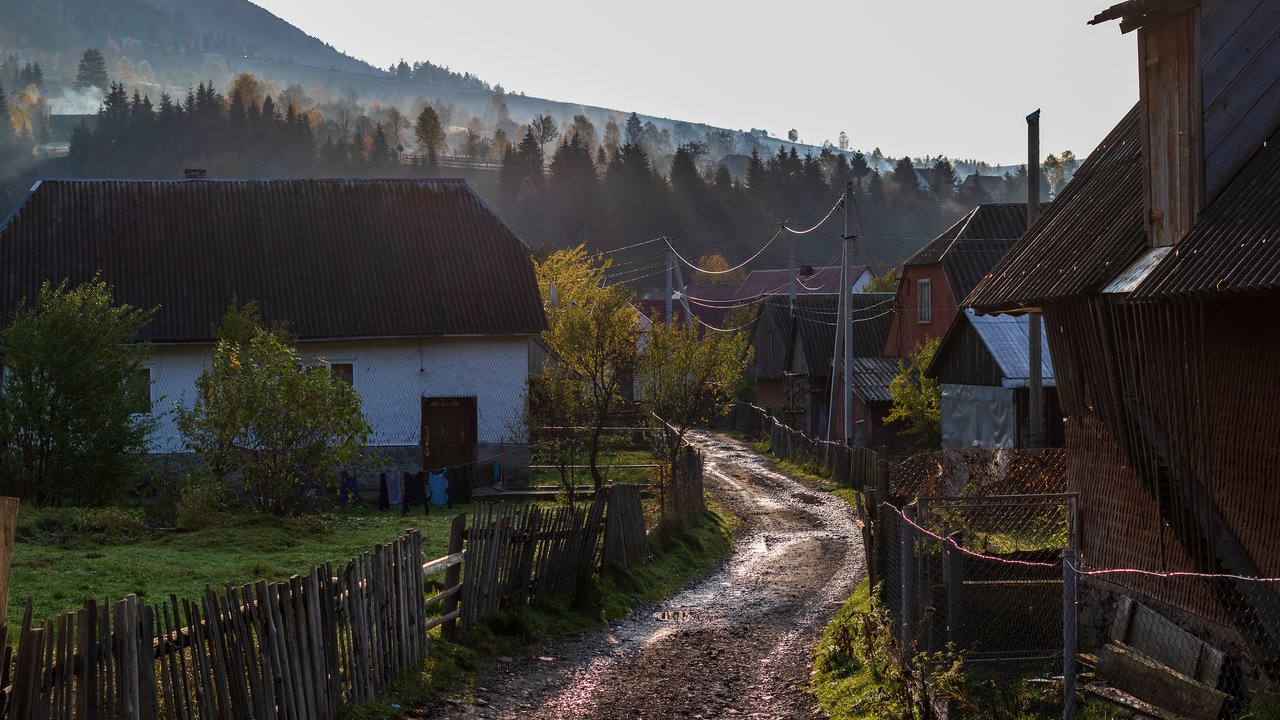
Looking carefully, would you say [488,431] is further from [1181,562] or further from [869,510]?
[1181,562]

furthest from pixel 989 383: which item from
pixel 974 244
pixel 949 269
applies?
pixel 974 244

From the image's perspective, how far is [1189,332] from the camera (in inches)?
380

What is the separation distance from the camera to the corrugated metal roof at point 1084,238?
10.7 meters

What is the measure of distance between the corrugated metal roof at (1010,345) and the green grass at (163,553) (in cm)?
1378

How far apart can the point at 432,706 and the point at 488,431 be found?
75.5ft

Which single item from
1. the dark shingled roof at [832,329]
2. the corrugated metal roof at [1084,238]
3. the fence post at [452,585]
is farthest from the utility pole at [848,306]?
the fence post at [452,585]

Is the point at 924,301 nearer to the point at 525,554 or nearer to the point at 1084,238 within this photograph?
the point at 525,554

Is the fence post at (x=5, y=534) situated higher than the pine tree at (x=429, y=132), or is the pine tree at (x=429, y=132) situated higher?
the pine tree at (x=429, y=132)

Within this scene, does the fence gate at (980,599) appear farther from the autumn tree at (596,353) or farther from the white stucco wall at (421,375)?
the white stucco wall at (421,375)

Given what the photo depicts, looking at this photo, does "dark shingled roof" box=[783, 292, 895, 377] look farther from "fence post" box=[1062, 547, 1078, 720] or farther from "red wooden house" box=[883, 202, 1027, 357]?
"fence post" box=[1062, 547, 1078, 720]

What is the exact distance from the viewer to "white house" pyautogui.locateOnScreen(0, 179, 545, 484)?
33.4 metres

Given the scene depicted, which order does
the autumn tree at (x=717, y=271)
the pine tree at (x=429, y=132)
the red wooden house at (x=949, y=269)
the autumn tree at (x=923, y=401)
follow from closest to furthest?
the autumn tree at (x=923, y=401), the red wooden house at (x=949, y=269), the autumn tree at (x=717, y=271), the pine tree at (x=429, y=132)

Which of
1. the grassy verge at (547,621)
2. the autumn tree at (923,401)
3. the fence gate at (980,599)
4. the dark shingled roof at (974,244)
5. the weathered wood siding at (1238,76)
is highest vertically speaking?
the dark shingled roof at (974,244)

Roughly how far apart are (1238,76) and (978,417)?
21844 mm
